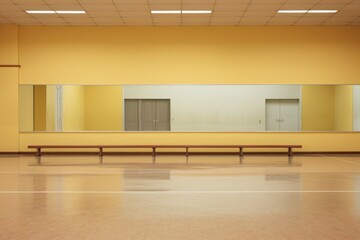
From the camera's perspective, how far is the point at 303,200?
221 inches

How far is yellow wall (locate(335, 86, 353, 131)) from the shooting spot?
13.7m

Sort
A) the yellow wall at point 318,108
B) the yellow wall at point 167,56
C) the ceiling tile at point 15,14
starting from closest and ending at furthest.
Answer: the ceiling tile at point 15,14 → the yellow wall at point 167,56 → the yellow wall at point 318,108

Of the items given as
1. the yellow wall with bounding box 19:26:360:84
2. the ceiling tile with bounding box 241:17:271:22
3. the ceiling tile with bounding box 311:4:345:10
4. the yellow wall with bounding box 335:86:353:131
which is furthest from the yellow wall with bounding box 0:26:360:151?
the ceiling tile with bounding box 311:4:345:10

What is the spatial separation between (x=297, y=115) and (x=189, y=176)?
668cm

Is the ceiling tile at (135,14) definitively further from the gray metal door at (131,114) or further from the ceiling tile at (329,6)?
the ceiling tile at (329,6)

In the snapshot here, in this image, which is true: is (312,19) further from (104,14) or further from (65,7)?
(65,7)

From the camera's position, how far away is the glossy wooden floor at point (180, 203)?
13.3ft

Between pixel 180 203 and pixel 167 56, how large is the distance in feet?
28.4

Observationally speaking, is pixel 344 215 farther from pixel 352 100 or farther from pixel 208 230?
pixel 352 100

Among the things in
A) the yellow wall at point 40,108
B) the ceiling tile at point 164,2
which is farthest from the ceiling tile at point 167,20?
the yellow wall at point 40,108

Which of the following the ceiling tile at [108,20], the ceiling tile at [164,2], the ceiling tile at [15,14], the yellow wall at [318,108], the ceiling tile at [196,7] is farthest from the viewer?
the yellow wall at [318,108]

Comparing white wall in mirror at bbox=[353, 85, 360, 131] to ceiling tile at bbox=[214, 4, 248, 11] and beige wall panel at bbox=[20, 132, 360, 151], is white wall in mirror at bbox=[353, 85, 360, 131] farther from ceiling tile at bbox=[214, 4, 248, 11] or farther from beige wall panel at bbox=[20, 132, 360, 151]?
ceiling tile at bbox=[214, 4, 248, 11]

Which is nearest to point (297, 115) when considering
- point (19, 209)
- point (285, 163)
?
point (285, 163)

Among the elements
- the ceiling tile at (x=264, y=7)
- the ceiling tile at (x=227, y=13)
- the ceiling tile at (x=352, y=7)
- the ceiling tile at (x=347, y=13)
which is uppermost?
the ceiling tile at (x=264, y=7)
